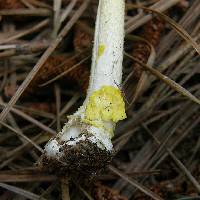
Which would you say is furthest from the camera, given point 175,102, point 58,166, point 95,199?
point 175,102

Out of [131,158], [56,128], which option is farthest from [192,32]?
[56,128]

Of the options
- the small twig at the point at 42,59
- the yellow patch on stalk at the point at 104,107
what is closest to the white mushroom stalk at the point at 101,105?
the yellow patch on stalk at the point at 104,107

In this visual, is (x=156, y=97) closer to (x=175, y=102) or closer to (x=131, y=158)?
(x=175, y=102)

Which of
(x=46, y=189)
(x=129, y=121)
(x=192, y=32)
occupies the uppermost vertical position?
(x=192, y=32)

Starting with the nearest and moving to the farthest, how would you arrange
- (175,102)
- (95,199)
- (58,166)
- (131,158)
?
(58,166) < (95,199) < (131,158) < (175,102)

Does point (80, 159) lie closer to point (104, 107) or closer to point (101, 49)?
point (104, 107)
